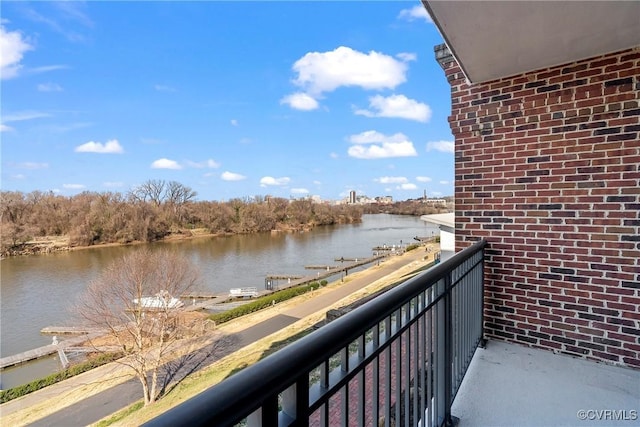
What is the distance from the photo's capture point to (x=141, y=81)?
36844 millimetres

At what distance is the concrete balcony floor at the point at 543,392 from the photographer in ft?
5.93

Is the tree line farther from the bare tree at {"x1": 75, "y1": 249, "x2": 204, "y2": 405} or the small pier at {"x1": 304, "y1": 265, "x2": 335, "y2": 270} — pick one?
the bare tree at {"x1": 75, "y1": 249, "x2": 204, "y2": 405}

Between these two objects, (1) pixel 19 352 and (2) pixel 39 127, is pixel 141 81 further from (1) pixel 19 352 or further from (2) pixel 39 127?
(1) pixel 19 352

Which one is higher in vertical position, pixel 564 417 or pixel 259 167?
pixel 259 167

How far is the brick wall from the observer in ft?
7.27

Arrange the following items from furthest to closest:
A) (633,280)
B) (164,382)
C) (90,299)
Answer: (90,299)
(164,382)
(633,280)

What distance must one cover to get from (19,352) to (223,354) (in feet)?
29.4

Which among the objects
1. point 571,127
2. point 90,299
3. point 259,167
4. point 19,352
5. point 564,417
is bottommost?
point 19,352

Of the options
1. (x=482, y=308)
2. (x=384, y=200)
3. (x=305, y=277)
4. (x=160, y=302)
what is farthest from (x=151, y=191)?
(x=384, y=200)

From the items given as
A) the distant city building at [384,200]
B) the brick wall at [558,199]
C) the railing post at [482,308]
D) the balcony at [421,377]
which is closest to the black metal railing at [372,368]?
the balcony at [421,377]

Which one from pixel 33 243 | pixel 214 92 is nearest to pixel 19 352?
pixel 33 243

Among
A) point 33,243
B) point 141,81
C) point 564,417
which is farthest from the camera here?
point 141,81

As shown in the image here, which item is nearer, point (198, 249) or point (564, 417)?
point (564, 417)

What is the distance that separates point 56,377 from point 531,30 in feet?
50.8
